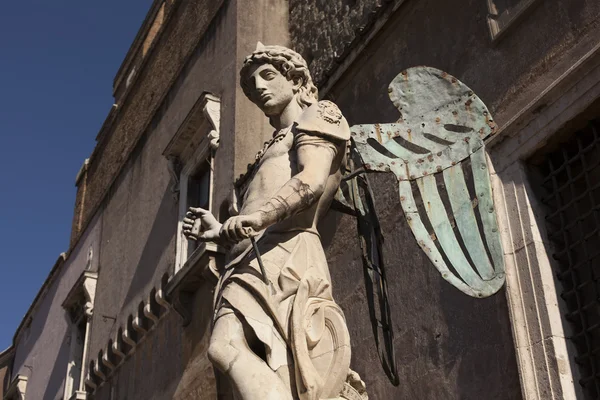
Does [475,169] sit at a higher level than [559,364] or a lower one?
higher

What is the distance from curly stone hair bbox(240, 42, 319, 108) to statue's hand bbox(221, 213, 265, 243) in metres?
1.13

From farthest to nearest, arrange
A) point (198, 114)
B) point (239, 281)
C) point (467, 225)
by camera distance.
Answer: point (198, 114), point (467, 225), point (239, 281)

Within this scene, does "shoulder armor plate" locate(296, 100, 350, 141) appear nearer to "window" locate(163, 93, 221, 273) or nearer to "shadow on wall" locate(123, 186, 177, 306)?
"window" locate(163, 93, 221, 273)

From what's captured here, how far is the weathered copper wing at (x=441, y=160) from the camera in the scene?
4574 mm

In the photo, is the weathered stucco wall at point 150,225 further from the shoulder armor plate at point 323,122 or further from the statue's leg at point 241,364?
the statue's leg at point 241,364

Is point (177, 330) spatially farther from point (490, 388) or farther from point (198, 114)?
point (490, 388)

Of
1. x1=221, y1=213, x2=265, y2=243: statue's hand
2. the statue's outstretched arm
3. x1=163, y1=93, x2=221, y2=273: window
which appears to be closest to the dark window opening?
x1=163, y1=93, x2=221, y2=273: window

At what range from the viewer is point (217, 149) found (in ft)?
36.6

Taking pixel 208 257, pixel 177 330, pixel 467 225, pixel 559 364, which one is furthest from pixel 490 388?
pixel 177 330

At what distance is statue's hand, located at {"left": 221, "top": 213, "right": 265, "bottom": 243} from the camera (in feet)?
13.0

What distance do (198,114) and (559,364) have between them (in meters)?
7.56

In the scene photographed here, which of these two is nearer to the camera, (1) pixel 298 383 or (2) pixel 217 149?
(1) pixel 298 383

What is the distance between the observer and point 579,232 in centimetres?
565

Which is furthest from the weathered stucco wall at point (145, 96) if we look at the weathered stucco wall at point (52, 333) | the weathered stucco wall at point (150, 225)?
the weathered stucco wall at point (52, 333)
